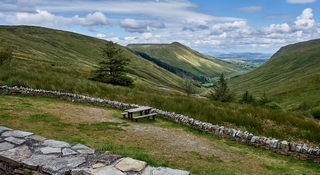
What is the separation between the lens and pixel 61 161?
624cm

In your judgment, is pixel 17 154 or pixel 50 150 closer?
pixel 17 154

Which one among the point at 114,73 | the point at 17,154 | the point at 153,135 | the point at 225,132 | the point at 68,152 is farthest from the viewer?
the point at 114,73

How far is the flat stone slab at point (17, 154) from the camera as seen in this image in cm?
628

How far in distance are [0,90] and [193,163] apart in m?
16.7

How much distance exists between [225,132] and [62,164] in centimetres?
955

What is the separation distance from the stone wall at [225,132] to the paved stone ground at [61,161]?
25.2 feet

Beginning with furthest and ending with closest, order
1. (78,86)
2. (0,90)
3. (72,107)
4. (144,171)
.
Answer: (78,86) → (0,90) → (72,107) → (144,171)

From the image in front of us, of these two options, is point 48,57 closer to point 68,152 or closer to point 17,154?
point 17,154

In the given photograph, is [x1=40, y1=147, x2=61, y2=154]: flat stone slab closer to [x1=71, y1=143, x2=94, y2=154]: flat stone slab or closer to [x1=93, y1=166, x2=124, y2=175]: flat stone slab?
[x1=71, y1=143, x2=94, y2=154]: flat stone slab

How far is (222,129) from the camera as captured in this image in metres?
13.6

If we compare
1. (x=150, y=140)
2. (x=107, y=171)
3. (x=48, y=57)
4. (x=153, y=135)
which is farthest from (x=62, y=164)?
(x=48, y=57)

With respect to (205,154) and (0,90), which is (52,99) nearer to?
(0,90)

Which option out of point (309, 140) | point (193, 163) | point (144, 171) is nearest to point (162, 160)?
point (193, 163)

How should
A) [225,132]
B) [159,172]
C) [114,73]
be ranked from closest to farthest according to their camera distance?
[159,172], [225,132], [114,73]
